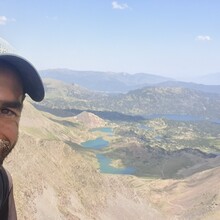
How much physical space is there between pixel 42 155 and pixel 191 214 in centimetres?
3404

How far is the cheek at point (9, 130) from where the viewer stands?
13.7 ft

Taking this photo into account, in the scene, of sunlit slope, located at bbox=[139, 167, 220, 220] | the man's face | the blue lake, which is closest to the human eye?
the man's face

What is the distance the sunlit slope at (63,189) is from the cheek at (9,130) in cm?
3929

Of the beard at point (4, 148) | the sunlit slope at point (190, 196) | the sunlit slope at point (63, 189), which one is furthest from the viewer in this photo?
Result: the sunlit slope at point (190, 196)

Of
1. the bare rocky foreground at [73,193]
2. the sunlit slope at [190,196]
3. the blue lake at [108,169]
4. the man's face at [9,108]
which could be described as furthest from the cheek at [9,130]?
the blue lake at [108,169]

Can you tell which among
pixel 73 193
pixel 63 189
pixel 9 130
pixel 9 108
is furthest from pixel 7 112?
pixel 73 193

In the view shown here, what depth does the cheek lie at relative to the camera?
4.19 m

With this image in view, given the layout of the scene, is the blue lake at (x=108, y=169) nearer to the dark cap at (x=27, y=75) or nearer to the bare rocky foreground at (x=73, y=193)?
the bare rocky foreground at (x=73, y=193)

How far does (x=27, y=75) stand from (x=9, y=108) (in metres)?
0.41

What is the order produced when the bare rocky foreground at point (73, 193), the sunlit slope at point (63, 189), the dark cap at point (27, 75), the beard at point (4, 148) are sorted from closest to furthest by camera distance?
the beard at point (4, 148)
the dark cap at point (27, 75)
the sunlit slope at point (63, 189)
the bare rocky foreground at point (73, 193)

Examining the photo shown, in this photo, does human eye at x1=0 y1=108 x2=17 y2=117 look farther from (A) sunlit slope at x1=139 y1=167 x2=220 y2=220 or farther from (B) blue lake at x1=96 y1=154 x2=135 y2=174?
(B) blue lake at x1=96 y1=154 x2=135 y2=174

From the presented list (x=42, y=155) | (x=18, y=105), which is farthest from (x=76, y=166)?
(x=18, y=105)

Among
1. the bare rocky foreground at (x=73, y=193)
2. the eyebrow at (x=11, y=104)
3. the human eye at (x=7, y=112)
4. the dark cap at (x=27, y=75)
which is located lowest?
the bare rocky foreground at (x=73, y=193)

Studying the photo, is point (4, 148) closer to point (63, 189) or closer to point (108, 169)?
point (63, 189)
